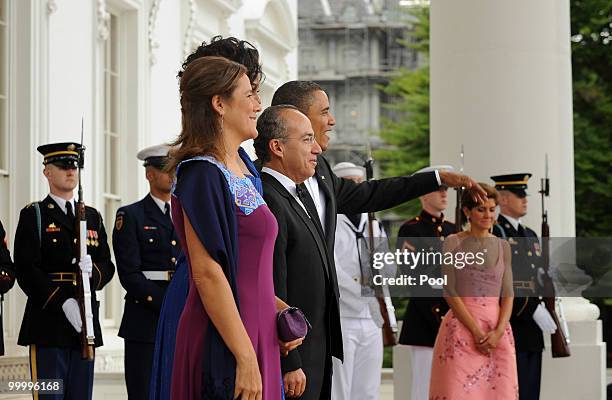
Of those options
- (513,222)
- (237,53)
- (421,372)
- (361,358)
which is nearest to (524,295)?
(513,222)

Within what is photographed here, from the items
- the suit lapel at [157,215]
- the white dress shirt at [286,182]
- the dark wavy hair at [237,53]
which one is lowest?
the suit lapel at [157,215]

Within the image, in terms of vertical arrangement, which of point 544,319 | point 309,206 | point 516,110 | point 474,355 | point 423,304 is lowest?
point 474,355

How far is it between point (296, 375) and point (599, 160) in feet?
72.4

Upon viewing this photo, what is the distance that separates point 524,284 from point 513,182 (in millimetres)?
753

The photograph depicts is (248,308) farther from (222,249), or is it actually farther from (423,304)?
(423,304)

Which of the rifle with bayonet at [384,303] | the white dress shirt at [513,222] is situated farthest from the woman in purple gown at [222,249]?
the white dress shirt at [513,222]

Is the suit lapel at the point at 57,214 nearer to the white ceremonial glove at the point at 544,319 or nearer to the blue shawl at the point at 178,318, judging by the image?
the blue shawl at the point at 178,318

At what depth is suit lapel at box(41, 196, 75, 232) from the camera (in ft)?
24.4

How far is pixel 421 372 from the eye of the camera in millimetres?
9258

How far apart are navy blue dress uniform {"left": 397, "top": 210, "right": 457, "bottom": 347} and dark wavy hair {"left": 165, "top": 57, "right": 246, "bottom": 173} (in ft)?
16.2

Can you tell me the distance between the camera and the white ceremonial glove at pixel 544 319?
9422 mm

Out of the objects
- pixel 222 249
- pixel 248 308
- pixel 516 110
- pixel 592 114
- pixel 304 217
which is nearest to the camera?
pixel 222 249

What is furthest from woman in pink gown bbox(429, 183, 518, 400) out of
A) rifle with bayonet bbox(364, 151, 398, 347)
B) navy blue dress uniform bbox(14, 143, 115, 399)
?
navy blue dress uniform bbox(14, 143, 115, 399)

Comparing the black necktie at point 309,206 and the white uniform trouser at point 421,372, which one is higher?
the black necktie at point 309,206
